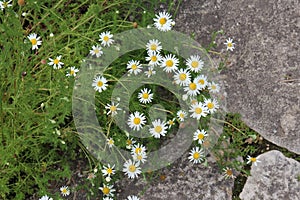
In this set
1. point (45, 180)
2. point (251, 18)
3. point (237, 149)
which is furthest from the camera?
point (251, 18)

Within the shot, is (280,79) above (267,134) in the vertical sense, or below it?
above

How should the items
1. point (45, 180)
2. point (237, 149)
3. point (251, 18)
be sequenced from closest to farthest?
point (45, 180), point (237, 149), point (251, 18)

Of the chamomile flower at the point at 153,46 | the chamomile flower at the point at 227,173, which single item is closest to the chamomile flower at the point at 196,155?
the chamomile flower at the point at 227,173

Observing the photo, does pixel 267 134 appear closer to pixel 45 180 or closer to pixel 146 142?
pixel 146 142

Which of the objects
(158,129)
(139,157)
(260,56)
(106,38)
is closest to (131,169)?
(139,157)

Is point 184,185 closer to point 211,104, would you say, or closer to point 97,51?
point 211,104

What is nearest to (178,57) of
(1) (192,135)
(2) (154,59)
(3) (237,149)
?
(2) (154,59)

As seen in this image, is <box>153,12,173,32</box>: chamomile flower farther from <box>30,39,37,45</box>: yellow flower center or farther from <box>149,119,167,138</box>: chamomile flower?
<box>30,39,37,45</box>: yellow flower center
